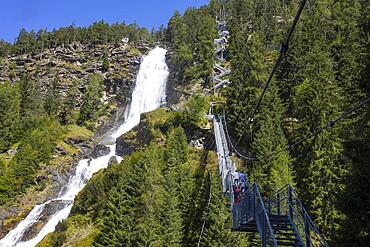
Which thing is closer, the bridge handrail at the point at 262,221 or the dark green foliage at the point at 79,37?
the bridge handrail at the point at 262,221

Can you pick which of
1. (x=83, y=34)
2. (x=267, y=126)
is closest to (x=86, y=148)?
(x=267, y=126)

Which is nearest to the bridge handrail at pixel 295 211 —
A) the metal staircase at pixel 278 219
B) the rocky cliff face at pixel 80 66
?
the metal staircase at pixel 278 219

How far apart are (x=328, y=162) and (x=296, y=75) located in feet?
46.7

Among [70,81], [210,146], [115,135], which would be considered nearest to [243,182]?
[210,146]

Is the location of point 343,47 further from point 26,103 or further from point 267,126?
point 26,103

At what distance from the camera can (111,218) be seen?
102ft

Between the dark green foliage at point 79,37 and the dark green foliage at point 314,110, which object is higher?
the dark green foliage at point 79,37

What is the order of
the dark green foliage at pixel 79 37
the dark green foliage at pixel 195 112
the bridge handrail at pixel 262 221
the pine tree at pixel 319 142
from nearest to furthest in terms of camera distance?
the bridge handrail at pixel 262 221 → the pine tree at pixel 319 142 → the dark green foliage at pixel 195 112 → the dark green foliage at pixel 79 37

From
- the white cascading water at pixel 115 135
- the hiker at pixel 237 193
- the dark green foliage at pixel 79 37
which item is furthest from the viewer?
the dark green foliage at pixel 79 37

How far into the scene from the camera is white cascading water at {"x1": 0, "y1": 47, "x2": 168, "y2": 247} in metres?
41.0

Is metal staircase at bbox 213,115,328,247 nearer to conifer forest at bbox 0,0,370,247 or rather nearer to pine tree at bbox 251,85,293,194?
conifer forest at bbox 0,0,370,247

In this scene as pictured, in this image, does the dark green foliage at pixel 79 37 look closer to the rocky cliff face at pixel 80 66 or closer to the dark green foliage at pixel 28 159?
the rocky cliff face at pixel 80 66

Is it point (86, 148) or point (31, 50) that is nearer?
point (86, 148)

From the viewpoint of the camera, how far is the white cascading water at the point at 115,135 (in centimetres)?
4097
